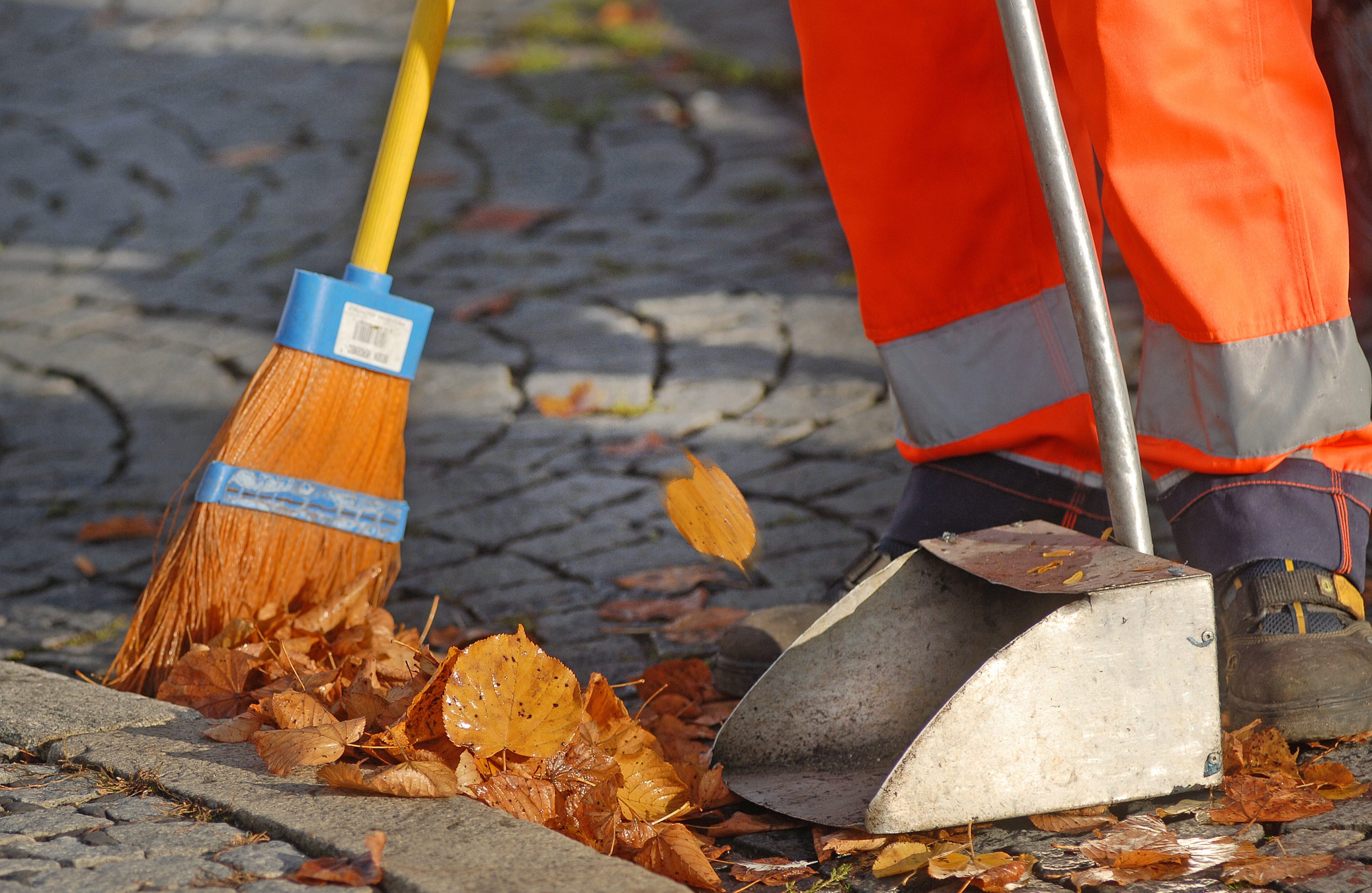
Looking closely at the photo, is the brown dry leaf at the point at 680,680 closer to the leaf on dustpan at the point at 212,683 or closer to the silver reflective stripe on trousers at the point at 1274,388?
the leaf on dustpan at the point at 212,683

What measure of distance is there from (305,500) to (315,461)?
65 millimetres

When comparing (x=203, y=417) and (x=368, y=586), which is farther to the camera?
(x=203, y=417)

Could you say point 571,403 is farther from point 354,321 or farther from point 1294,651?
point 1294,651

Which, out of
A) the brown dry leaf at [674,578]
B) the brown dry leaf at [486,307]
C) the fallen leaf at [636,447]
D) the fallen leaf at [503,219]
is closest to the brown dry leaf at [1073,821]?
the brown dry leaf at [674,578]

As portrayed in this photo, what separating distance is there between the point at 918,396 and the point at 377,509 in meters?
0.83

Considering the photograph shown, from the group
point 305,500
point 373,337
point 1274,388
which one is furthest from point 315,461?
point 1274,388

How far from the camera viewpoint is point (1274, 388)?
1.62m

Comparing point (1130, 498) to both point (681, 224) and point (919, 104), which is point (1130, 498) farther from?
point (681, 224)

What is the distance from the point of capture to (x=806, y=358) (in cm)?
353

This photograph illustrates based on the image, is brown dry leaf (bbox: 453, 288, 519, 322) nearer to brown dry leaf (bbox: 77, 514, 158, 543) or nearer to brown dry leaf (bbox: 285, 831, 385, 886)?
brown dry leaf (bbox: 77, 514, 158, 543)

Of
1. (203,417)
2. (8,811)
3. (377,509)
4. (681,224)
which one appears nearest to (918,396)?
(377,509)

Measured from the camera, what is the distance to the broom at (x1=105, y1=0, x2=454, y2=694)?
1.90m

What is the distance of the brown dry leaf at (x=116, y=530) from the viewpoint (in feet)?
8.89

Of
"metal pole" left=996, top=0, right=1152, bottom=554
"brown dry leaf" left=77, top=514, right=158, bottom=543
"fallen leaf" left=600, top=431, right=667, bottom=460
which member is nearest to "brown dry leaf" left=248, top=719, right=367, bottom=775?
"metal pole" left=996, top=0, right=1152, bottom=554
